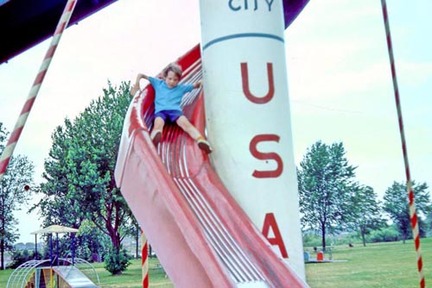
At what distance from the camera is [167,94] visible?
10.1 feet

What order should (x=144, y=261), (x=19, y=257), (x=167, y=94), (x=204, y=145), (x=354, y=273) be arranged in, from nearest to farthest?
(x=204, y=145) → (x=167, y=94) → (x=144, y=261) → (x=354, y=273) → (x=19, y=257)

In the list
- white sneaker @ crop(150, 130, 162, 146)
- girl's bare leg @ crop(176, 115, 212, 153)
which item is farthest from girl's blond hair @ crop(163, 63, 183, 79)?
white sneaker @ crop(150, 130, 162, 146)

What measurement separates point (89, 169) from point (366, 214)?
29.2 feet

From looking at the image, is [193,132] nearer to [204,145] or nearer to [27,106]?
[204,145]

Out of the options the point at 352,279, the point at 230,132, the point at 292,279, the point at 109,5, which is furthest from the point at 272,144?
the point at 352,279

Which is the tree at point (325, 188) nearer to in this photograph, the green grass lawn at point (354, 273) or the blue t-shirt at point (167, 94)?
the green grass lawn at point (354, 273)

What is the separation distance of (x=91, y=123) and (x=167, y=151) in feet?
37.5

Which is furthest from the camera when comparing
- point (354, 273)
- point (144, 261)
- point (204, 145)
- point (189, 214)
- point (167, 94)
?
point (354, 273)

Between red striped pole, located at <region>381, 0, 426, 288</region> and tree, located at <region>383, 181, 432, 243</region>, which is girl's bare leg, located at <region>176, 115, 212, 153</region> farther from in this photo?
tree, located at <region>383, 181, 432, 243</region>

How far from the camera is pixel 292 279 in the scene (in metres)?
2.15

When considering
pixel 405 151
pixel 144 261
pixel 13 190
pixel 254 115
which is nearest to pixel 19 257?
pixel 13 190

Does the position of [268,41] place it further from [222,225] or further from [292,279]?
[292,279]

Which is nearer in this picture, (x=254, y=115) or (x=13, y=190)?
(x=254, y=115)

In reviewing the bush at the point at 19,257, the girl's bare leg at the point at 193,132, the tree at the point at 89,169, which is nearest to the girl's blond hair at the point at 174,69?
the girl's bare leg at the point at 193,132
